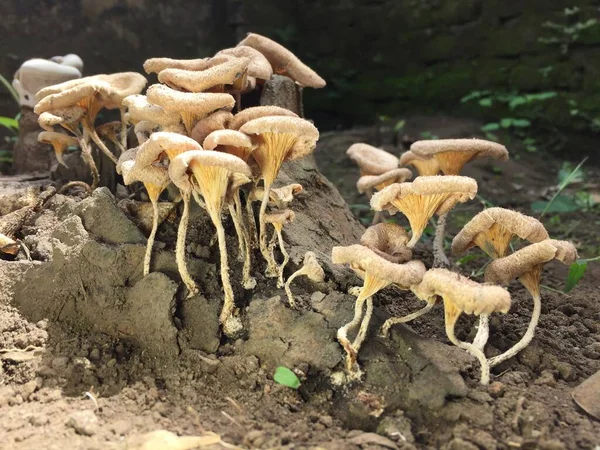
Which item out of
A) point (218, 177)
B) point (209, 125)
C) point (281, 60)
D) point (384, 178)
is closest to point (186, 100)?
point (209, 125)

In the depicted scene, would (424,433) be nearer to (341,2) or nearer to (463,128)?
(463,128)

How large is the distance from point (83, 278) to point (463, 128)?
683cm

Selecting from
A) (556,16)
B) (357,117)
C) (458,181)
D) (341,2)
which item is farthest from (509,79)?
(458,181)

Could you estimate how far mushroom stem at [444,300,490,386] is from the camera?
229cm

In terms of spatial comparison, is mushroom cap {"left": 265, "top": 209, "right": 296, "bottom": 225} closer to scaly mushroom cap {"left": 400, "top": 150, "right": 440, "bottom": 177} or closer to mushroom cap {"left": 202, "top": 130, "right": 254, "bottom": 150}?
mushroom cap {"left": 202, "top": 130, "right": 254, "bottom": 150}

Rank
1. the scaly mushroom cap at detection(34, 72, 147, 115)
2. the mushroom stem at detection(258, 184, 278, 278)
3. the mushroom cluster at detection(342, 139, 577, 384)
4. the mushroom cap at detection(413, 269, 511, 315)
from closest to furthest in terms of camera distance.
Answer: the mushroom cap at detection(413, 269, 511, 315) < the mushroom cluster at detection(342, 139, 577, 384) < the mushroom stem at detection(258, 184, 278, 278) < the scaly mushroom cap at detection(34, 72, 147, 115)

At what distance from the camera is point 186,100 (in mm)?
2514

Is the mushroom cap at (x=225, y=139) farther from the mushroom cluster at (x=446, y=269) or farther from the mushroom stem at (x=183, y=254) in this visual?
the mushroom cluster at (x=446, y=269)

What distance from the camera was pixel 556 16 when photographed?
7.67 m

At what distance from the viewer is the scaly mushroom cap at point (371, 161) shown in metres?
3.98

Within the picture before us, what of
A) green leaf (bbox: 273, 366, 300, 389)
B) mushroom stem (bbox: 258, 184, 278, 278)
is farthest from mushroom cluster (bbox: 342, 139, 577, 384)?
mushroom stem (bbox: 258, 184, 278, 278)

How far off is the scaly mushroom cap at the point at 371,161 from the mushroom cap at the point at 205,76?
62.2 inches

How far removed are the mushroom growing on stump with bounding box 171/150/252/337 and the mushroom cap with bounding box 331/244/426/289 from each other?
24.0 inches

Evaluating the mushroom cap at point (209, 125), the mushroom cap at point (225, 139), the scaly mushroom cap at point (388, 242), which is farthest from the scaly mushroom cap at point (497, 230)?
the mushroom cap at point (209, 125)
